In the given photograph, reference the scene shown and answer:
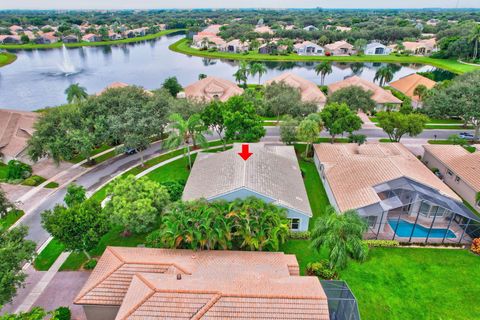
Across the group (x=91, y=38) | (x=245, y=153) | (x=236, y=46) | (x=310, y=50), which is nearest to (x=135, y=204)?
(x=245, y=153)

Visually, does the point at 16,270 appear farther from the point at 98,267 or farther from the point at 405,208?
the point at 405,208

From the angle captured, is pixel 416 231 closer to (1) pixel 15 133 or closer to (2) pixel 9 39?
(1) pixel 15 133

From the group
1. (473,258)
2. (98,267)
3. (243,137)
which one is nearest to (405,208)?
(473,258)

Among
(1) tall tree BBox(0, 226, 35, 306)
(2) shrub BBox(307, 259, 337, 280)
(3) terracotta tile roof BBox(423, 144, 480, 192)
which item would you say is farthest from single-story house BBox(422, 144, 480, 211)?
(1) tall tree BBox(0, 226, 35, 306)

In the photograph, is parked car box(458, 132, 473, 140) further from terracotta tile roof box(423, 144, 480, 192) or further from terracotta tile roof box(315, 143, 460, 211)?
terracotta tile roof box(315, 143, 460, 211)

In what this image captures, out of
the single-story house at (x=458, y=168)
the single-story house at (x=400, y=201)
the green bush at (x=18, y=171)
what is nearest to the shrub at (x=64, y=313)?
the single-story house at (x=400, y=201)

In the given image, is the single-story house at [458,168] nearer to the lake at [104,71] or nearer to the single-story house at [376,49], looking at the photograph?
the lake at [104,71]
